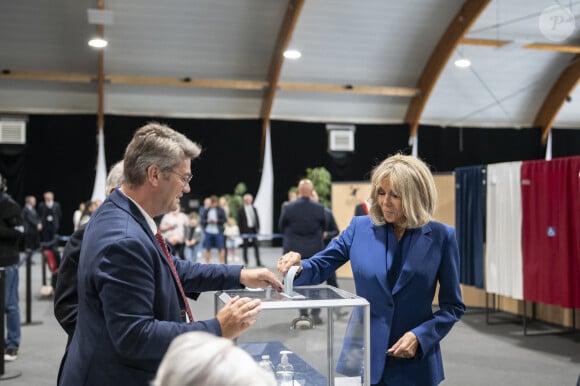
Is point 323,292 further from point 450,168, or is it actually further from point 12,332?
point 450,168

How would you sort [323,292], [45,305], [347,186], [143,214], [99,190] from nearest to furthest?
[143,214] → [323,292] → [45,305] → [347,186] → [99,190]

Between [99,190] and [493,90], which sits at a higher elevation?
[493,90]

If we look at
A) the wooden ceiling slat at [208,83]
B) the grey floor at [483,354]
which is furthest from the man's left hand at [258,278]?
the wooden ceiling slat at [208,83]

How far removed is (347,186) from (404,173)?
8961mm

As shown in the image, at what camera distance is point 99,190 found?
16.0 m

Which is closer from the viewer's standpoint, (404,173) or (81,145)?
(404,173)

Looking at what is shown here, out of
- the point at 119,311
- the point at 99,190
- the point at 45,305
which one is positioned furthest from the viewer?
the point at 99,190

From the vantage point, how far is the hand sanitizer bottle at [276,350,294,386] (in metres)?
1.86

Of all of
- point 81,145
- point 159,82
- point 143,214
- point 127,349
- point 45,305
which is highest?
point 159,82

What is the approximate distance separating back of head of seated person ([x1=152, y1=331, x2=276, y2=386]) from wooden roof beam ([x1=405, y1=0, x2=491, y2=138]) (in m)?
A: 13.3

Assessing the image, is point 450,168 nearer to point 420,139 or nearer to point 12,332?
Result: point 420,139

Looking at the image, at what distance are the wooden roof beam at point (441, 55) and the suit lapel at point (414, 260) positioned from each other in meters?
12.1

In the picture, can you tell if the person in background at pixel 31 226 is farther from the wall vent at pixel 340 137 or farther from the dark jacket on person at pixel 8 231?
the dark jacket on person at pixel 8 231

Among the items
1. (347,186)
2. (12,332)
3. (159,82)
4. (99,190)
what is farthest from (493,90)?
(12,332)
